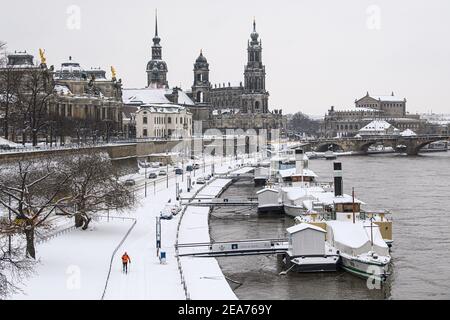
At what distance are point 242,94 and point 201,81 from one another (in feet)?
29.5

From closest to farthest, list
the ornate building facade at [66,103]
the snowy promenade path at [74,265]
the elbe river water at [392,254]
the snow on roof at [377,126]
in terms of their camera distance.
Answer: the snowy promenade path at [74,265] < the elbe river water at [392,254] < the ornate building facade at [66,103] < the snow on roof at [377,126]

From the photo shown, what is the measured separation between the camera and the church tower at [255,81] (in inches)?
5965

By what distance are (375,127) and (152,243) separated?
6466 inches

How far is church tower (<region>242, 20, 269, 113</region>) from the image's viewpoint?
497 feet

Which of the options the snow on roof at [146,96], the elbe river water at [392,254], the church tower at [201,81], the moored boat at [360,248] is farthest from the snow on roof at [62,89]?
the church tower at [201,81]

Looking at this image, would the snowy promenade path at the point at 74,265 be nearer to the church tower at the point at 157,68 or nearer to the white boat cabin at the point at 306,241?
the white boat cabin at the point at 306,241

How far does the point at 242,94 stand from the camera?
158 meters

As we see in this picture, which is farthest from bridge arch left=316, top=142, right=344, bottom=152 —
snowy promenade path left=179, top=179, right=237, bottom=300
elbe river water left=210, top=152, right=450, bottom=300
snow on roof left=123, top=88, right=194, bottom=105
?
snowy promenade path left=179, top=179, right=237, bottom=300

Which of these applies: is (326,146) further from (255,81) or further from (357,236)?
(357,236)

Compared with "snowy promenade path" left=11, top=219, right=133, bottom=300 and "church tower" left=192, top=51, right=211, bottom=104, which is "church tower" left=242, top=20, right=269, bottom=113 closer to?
"church tower" left=192, top=51, right=211, bottom=104

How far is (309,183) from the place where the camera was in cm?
6106

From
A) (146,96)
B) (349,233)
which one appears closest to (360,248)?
(349,233)
